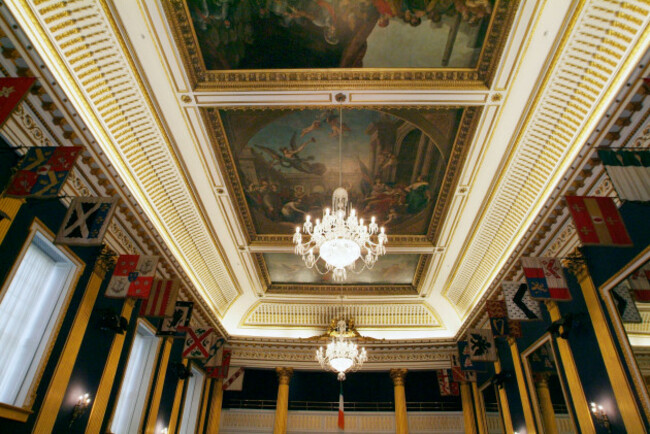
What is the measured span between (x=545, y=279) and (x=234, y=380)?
1230cm

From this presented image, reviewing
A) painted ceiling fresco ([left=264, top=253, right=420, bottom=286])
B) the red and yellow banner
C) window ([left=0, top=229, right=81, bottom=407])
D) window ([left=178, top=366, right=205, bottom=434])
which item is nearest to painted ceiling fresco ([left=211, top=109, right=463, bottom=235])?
painted ceiling fresco ([left=264, top=253, right=420, bottom=286])

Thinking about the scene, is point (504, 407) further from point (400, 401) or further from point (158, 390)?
point (158, 390)

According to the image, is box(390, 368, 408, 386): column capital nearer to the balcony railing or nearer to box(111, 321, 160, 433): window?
the balcony railing

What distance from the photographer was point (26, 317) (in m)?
6.72

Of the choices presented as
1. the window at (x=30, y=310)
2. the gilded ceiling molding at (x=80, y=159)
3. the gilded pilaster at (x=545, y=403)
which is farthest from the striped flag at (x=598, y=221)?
the window at (x=30, y=310)

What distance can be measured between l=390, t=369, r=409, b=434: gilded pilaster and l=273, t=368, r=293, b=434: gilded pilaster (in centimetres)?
413

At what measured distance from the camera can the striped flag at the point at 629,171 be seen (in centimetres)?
518

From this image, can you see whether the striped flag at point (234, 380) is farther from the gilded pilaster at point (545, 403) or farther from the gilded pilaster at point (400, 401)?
the gilded pilaster at point (545, 403)

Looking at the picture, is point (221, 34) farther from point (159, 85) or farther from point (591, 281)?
point (591, 281)

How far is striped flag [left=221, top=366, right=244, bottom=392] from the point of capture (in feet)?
51.0

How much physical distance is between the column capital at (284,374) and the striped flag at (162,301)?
8195mm

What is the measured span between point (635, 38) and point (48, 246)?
956cm

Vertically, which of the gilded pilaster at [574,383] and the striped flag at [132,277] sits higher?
the striped flag at [132,277]

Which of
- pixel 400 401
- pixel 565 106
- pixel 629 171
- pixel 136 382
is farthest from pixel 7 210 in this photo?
pixel 400 401
